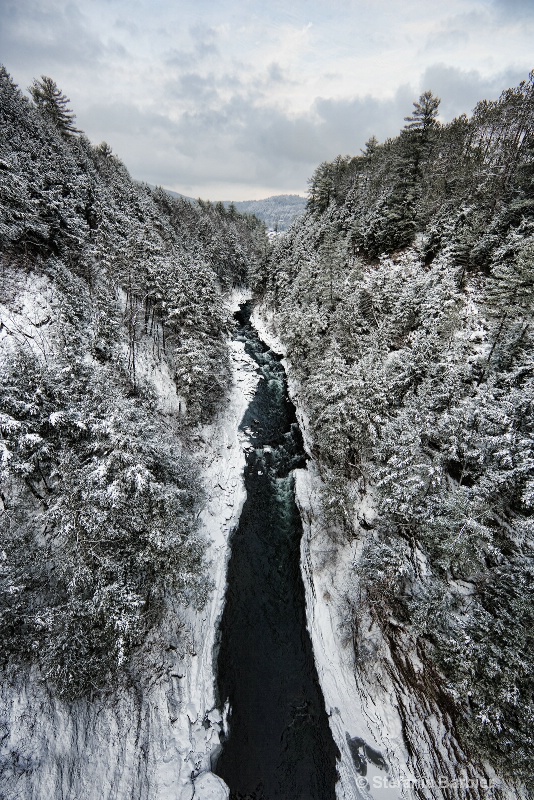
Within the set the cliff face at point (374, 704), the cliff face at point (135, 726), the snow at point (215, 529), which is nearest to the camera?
the cliff face at point (135, 726)

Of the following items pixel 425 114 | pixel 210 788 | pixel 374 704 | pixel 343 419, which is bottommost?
pixel 210 788

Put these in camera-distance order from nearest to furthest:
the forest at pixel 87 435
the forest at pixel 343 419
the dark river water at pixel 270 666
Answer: the forest at pixel 343 419, the forest at pixel 87 435, the dark river water at pixel 270 666

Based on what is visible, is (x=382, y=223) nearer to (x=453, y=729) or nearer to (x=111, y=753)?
(x=453, y=729)

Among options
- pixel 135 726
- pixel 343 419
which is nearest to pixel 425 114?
pixel 343 419

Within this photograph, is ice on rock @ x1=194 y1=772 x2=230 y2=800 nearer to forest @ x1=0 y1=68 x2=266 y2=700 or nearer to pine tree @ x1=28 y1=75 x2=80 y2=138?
forest @ x1=0 y1=68 x2=266 y2=700

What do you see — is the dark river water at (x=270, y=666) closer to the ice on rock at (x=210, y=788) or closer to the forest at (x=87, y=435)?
the ice on rock at (x=210, y=788)

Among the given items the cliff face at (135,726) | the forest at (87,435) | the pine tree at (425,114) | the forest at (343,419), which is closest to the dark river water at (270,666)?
the cliff face at (135,726)

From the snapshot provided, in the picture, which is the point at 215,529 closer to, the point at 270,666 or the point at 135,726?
the point at 270,666
